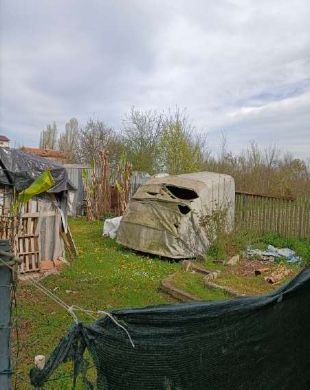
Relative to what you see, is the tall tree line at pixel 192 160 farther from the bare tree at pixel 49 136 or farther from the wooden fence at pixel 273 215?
the bare tree at pixel 49 136

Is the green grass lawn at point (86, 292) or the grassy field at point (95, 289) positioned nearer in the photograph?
the green grass lawn at point (86, 292)

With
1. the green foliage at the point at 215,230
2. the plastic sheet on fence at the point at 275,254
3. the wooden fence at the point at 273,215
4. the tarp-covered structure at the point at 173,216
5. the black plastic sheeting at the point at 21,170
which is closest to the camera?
the black plastic sheeting at the point at 21,170

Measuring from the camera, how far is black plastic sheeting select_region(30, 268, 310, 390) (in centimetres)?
175

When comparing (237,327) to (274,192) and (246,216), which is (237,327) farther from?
(274,192)

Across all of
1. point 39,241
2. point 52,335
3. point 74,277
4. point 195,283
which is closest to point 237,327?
point 52,335

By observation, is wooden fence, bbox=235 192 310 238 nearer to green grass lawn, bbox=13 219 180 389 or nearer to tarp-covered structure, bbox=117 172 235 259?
tarp-covered structure, bbox=117 172 235 259

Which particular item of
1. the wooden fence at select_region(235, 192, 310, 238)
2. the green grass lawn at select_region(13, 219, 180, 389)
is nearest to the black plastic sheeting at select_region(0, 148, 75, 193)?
the green grass lawn at select_region(13, 219, 180, 389)

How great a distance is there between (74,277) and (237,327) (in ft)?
25.7

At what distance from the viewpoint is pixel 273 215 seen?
13.8 metres

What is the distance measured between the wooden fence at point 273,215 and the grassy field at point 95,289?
115cm

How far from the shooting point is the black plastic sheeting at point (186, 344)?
68.9 inches

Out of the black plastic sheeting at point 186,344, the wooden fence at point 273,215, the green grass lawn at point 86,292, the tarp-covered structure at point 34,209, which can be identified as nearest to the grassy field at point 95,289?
the green grass lawn at point 86,292

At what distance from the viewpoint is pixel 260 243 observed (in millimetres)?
13164

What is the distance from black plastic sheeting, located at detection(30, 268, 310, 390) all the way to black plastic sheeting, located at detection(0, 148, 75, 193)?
7.67m
